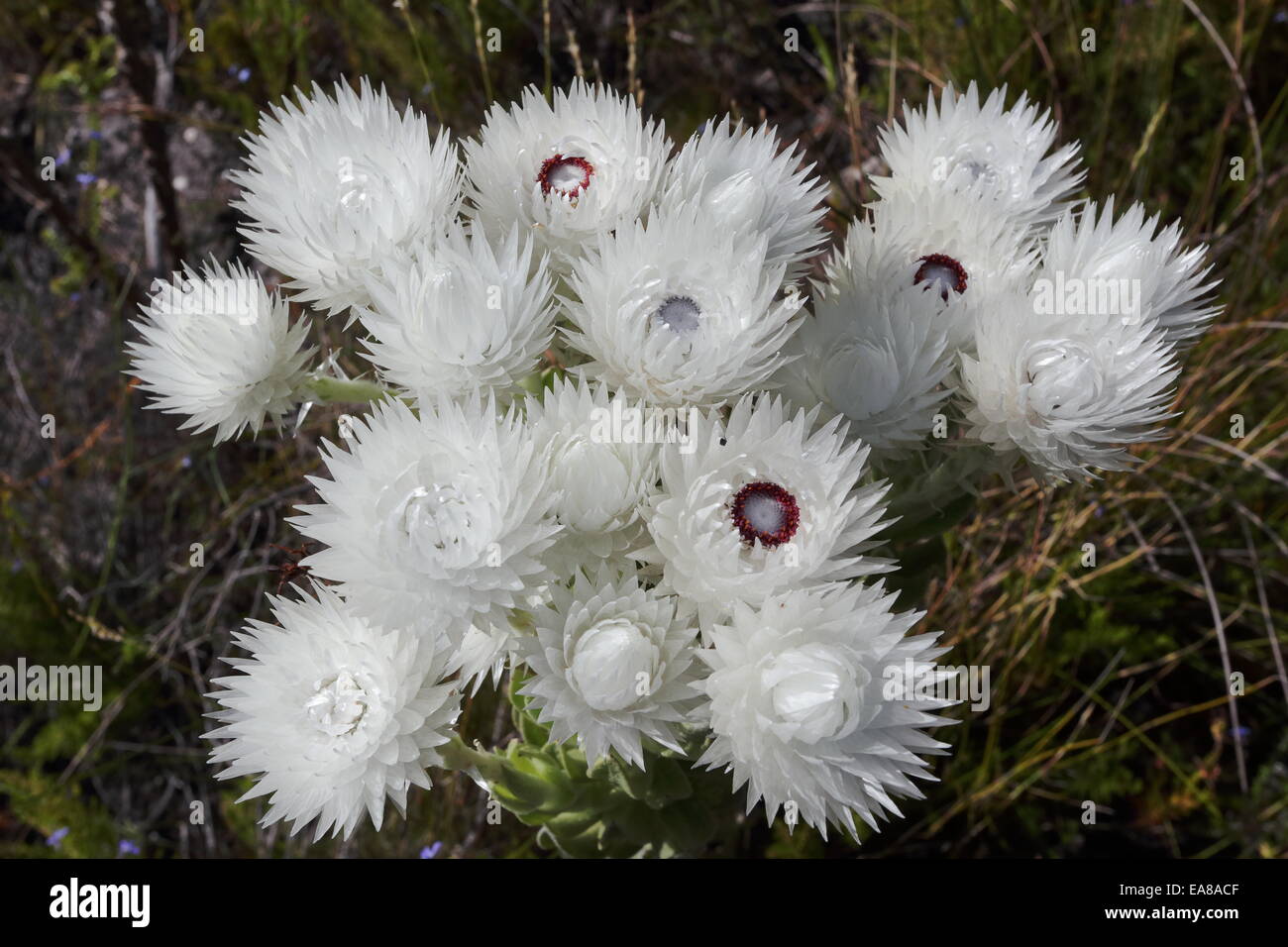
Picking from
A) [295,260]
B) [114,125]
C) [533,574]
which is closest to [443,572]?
[533,574]

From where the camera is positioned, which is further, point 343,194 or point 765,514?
point 343,194

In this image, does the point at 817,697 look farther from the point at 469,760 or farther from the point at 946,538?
the point at 946,538

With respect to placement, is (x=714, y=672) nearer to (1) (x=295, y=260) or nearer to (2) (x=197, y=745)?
(1) (x=295, y=260)

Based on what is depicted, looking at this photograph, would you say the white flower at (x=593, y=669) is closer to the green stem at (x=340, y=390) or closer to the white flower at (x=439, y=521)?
the white flower at (x=439, y=521)

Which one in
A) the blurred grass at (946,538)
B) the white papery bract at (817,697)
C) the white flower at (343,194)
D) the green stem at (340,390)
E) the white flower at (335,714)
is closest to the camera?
Result: the white papery bract at (817,697)

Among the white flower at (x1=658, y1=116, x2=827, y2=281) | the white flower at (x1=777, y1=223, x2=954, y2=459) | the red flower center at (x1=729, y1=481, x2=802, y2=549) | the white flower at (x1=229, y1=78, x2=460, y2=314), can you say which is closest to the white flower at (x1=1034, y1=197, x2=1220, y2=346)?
the white flower at (x1=777, y1=223, x2=954, y2=459)

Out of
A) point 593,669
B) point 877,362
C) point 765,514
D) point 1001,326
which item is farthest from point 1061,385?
point 593,669

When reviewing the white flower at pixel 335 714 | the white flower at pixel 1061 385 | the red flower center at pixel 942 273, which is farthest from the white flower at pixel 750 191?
the white flower at pixel 335 714
